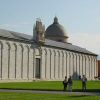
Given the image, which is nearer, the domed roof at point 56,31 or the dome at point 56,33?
the dome at point 56,33

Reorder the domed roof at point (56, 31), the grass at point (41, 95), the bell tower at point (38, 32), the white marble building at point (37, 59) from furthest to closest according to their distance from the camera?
1. the domed roof at point (56, 31)
2. the bell tower at point (38, 32)
3. the white marble building at point (37, 59)
4. the grass at point (41, 95)

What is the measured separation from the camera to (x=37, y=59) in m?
75.4

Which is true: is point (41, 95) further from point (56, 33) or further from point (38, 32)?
point (56, 33)

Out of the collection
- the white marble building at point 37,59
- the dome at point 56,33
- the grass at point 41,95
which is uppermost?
the dome at point 56,33

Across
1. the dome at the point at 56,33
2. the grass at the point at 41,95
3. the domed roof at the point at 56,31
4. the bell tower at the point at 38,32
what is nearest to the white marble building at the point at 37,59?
the bell tower at the point at 38,32

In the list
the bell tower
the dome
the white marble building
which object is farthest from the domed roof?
the bell tower

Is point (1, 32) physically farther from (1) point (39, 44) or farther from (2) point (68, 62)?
(2) point (68, 62)

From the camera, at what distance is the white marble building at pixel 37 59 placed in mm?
65562

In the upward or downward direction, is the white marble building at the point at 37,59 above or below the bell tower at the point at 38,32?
below

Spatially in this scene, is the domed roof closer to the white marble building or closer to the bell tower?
the white marble building

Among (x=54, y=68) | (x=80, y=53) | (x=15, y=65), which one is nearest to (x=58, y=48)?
(x=54, y=68)

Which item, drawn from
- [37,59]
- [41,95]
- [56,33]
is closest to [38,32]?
[37,59]

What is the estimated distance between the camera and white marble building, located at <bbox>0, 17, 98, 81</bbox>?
215 ft

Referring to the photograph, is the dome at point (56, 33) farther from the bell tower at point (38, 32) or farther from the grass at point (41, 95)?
the grass at point (41, 95)
